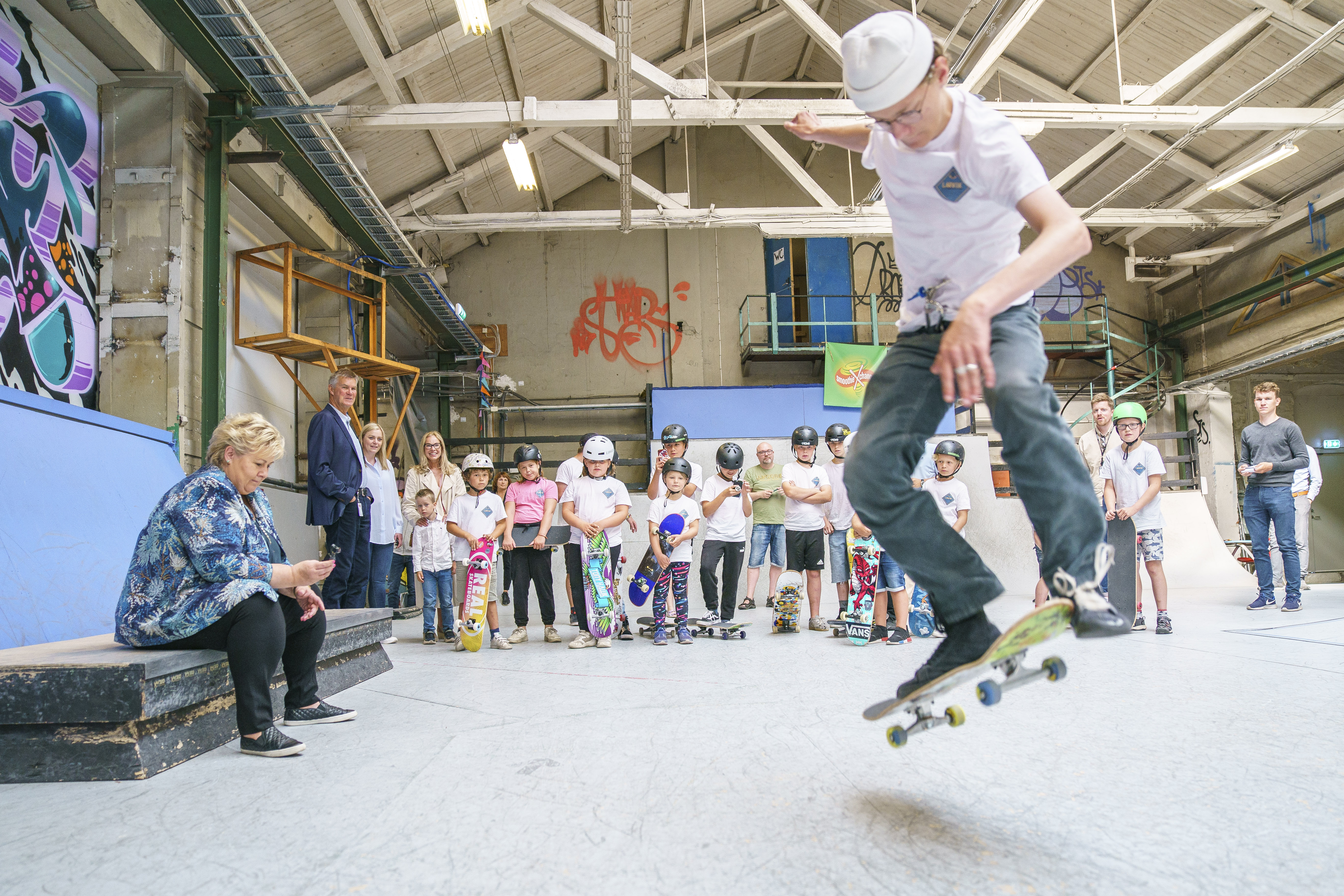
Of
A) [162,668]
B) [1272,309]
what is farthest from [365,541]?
[1272,309]

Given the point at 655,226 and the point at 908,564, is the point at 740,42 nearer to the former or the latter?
the point at 655,226

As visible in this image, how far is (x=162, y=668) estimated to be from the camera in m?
2.40

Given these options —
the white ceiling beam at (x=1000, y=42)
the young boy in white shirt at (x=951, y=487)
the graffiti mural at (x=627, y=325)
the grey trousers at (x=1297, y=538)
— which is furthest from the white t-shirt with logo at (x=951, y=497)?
the graffiti mural at (x=627, y=325)

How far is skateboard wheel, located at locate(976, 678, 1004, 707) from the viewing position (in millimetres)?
1675

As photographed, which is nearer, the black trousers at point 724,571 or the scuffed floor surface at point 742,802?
the scuffed floor surface at point 742,802

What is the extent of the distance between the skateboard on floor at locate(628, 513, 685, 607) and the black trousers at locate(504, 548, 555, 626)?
2.11ft

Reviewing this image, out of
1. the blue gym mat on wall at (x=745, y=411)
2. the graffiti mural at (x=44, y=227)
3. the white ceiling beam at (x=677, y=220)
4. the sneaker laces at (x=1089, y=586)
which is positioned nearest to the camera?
the sneaker laces at (x=1089, y=586)

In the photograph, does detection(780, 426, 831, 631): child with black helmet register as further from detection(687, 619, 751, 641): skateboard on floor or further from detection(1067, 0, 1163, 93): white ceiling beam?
detection(1067, 0, 1163, 93): white ceiling beam

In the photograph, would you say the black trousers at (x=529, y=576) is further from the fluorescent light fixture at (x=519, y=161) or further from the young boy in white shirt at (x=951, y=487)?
the fluorescent light fixture at (x=519, y=161)

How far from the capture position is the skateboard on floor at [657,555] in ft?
18.6

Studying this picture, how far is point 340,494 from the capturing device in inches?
205

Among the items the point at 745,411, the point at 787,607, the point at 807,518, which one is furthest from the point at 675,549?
the point at 745,411

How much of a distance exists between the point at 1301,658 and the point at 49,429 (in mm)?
6431

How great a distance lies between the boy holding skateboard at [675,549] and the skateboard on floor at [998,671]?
3.68m
